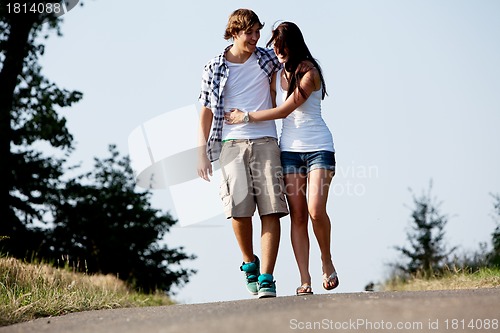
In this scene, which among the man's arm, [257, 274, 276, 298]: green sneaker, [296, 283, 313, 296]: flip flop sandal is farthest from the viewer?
the man's arm

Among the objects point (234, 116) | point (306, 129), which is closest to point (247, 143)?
point (234, 116)

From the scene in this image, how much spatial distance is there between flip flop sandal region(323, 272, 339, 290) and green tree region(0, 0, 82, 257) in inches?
511

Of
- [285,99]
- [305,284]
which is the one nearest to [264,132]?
[285,99]

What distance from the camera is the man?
6367 mm

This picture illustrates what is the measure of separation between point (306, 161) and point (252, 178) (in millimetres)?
461

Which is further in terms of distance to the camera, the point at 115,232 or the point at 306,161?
the point at 115,232

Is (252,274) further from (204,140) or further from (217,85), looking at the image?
(217,85)

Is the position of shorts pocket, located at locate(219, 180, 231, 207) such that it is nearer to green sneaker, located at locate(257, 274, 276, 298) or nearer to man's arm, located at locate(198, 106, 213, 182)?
man's arm, located at locate(198, 106, 213, 182)

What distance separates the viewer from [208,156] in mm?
6652

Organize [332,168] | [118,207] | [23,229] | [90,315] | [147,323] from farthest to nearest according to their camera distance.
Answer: [118,207], [23,229], [332,168], [90,315], [147,323]

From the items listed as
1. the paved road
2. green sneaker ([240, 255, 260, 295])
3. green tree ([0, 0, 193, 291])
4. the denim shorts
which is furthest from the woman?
green tree ([0, 0, 193, 291])

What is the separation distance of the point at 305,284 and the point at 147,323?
1.91 meters

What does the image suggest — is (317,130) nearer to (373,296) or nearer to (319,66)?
(319,66)

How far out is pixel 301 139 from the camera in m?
6.29
